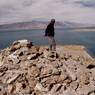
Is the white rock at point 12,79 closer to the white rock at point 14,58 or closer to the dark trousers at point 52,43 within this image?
the white rock at point 14,58

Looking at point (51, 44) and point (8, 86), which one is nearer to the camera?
point (8, 86)

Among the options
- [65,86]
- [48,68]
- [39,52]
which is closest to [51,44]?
[39,52]

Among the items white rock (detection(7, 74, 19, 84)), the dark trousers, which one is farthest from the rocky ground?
the dark trousers

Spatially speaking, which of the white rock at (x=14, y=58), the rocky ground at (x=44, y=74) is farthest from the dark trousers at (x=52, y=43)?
the white rock at (x=14, y=58)

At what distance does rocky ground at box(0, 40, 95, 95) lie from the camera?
48.7 feet

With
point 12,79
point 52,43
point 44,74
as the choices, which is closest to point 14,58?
point 12,79

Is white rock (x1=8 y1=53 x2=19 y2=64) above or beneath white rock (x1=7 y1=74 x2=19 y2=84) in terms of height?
above

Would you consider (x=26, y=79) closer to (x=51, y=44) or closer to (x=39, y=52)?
(x=39, y=52)

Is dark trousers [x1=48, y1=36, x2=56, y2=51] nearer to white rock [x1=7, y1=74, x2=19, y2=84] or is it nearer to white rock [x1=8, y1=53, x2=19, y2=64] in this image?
white rock [x1=8, y1=53, x2=19, y2=64]

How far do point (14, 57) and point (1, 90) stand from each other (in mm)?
2924

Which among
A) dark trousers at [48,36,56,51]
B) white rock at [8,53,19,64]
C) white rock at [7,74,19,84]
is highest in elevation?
dark trousers at [48,36,56,51]

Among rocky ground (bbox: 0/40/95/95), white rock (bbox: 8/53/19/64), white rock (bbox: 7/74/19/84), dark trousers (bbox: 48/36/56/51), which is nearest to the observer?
rocky ground (bbox: 0/40/95/95)

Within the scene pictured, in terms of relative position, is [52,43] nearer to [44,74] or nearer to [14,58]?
[14,58]

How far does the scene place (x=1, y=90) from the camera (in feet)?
49.2
